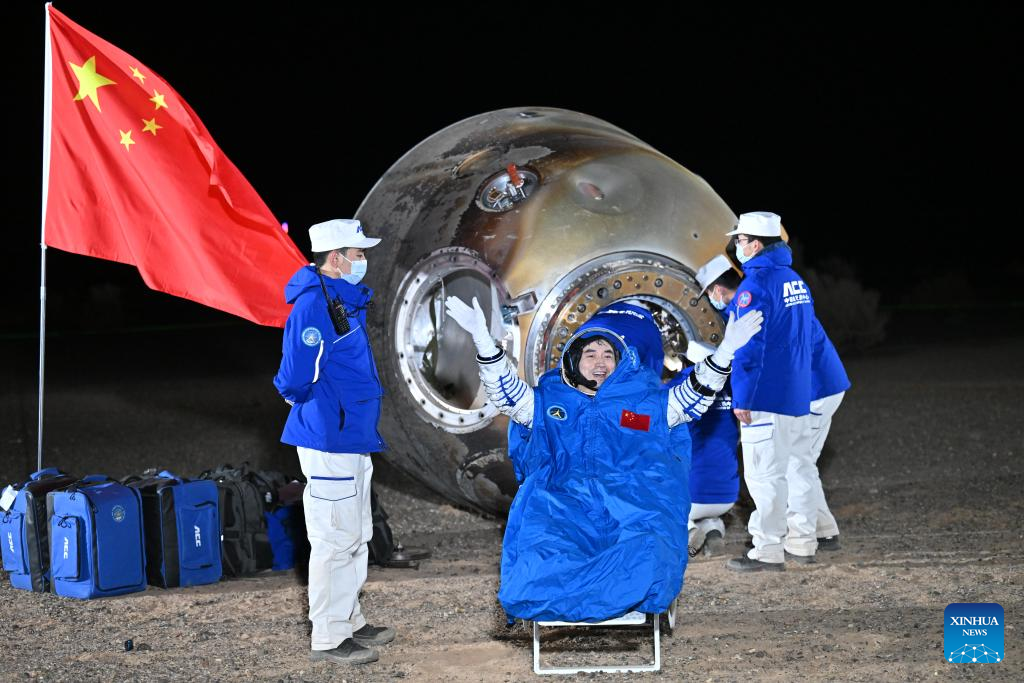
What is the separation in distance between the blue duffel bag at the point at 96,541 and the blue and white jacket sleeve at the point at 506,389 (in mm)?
2499

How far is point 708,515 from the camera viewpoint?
25.2 ft

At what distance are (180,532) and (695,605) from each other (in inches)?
108

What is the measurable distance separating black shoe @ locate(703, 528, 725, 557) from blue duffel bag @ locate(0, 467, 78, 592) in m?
3.63

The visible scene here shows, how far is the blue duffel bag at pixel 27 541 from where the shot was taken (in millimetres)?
7137

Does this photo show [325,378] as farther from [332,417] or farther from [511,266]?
[511,266]

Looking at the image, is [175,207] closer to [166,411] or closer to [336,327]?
[336,327]

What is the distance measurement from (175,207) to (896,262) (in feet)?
103

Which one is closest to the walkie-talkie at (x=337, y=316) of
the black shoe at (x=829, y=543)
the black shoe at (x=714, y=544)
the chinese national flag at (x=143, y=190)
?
the chinese national flag at (x=143, y=190)

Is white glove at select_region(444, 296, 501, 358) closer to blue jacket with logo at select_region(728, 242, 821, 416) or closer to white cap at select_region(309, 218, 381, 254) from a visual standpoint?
white cap at select_region(309, 218, 381, 254)

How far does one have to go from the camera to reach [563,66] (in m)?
41.4

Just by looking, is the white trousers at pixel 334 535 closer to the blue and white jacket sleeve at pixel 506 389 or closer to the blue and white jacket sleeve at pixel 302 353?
the blue and white jacket sleeve at pixel 302 353

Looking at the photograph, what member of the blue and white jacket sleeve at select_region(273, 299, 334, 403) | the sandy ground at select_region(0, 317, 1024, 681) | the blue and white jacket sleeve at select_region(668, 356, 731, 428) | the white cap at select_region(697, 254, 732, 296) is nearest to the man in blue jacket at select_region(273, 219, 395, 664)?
the blue and white jacket sleeve at select_region(273, 299, 334, 403)

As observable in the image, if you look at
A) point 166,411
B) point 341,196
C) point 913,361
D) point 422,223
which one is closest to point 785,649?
point 422,223

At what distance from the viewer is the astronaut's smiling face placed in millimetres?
5672
